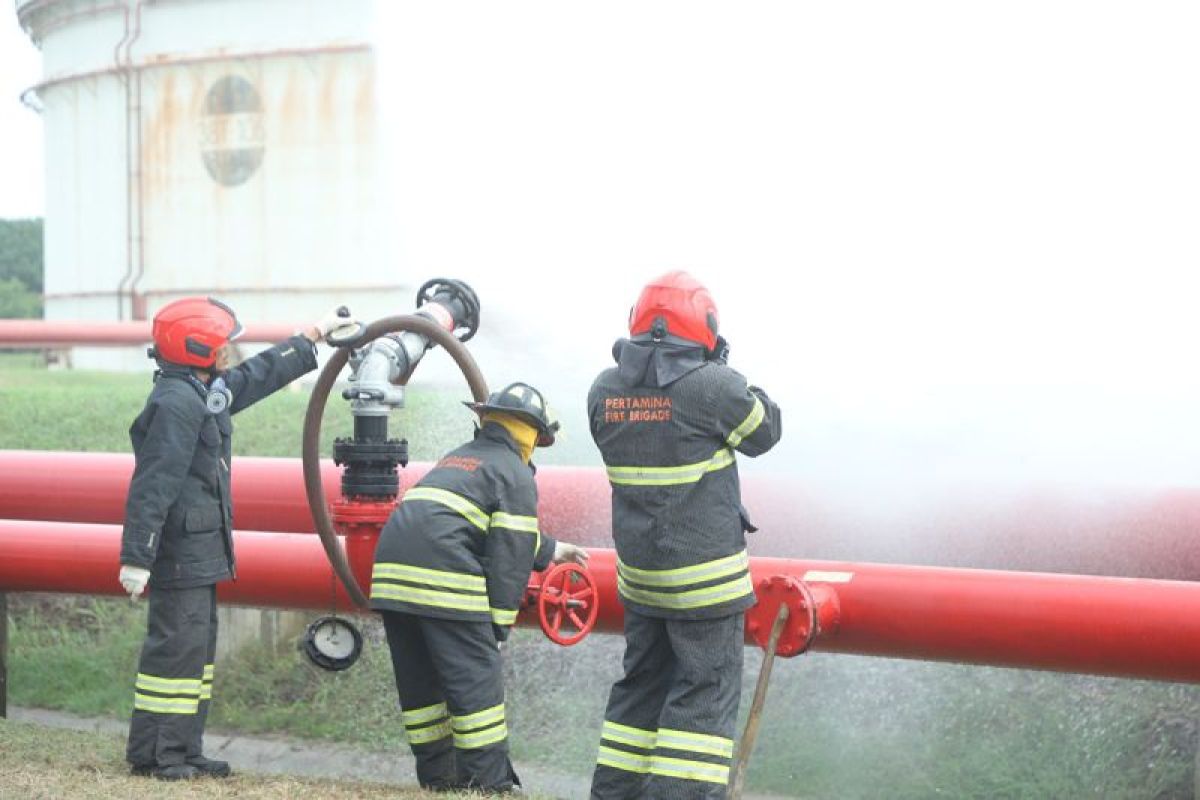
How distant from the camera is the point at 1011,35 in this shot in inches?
216

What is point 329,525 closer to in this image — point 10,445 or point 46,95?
point 10,445

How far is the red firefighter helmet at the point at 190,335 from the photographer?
4.05m

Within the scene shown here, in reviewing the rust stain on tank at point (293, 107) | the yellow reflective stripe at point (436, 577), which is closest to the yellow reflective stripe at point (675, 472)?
the yellow reflective stripe at point (436, 577)

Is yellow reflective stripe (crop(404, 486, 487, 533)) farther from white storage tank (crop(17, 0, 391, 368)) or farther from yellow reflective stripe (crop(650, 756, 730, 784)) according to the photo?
white storage tank (crop(17, 0, 391, 368))

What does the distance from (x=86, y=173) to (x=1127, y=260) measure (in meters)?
13.4

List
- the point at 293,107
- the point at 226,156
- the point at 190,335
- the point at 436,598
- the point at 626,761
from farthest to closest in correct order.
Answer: the point at 226,156, the point at 293,107, the point at 190,335, the point at 626,761, the point at 436,598

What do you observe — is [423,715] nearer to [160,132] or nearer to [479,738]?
[479,738]

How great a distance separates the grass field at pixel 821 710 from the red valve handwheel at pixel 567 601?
4.45ft

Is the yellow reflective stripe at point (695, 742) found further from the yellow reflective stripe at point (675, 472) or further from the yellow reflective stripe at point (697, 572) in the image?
the yellow reflective stripe at point (675, 472)

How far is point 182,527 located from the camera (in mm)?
4016

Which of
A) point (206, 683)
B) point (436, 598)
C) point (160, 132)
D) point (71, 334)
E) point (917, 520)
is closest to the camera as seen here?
point (436, 598)

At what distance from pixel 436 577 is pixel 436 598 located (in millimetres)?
53

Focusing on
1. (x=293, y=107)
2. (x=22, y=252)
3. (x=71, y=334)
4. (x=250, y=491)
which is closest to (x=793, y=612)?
(x=250, y=491)

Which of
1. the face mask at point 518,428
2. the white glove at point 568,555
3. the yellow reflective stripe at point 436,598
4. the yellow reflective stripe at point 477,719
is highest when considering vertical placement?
the face mask at point 518,428
